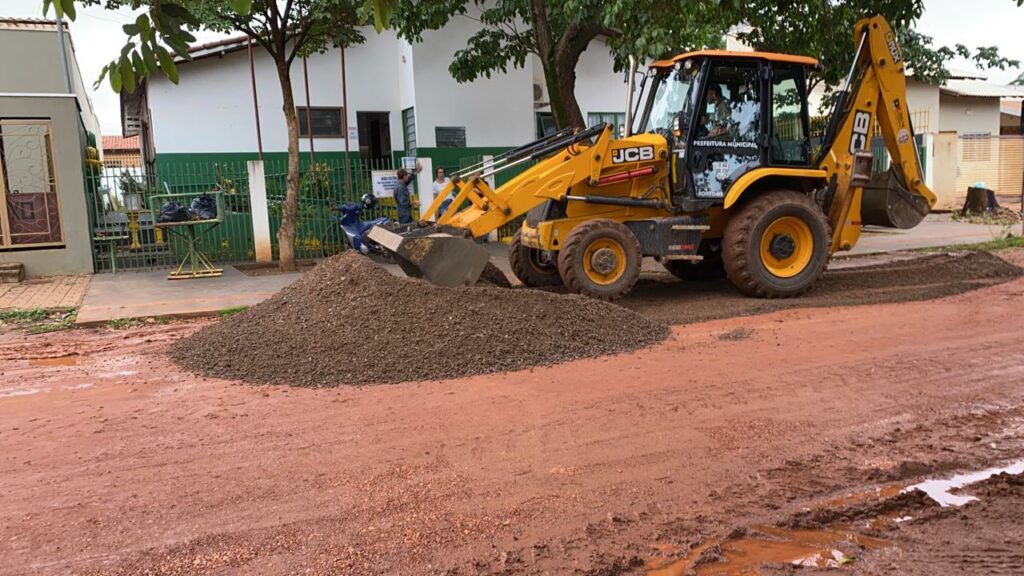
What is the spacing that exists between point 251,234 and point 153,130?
4024mm

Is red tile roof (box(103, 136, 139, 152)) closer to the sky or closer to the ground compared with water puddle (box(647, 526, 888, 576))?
closer to the sky

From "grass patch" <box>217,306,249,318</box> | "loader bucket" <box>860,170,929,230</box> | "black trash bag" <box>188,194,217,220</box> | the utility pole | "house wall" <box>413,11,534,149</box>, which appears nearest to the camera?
"loader bucket" <box>860,170,929,230</box>

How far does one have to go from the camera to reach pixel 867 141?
32.4ft

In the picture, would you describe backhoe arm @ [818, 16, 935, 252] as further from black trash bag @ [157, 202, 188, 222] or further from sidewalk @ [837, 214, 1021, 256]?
black trash bag @ [157, 202, 188, 222]

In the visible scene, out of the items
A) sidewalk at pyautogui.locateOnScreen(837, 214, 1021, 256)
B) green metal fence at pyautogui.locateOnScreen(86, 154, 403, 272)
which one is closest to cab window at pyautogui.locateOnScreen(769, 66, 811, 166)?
sidewalk at pyautogui.locateOnScreen(837, 214, 1021, 256)

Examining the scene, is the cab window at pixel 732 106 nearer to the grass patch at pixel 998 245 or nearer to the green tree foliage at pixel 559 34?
the green tree foliage at pixel 559 34

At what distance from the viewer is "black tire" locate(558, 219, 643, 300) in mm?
8797

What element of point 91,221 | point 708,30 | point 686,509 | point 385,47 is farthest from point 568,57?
point 686,509

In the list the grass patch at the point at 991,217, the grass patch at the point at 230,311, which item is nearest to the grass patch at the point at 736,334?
the grass patch at the point at 230,311

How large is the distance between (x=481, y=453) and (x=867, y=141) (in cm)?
768

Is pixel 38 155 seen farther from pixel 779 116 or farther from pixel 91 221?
pixel 779 116

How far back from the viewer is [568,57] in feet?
48.6

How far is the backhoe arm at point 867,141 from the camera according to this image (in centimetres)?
966

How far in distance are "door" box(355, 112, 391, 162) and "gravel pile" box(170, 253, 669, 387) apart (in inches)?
465
